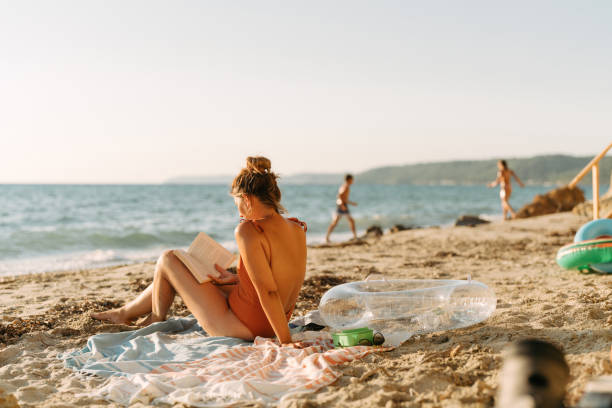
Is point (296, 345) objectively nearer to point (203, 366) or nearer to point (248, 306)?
point (248, 306)

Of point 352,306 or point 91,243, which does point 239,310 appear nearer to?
point 352,306

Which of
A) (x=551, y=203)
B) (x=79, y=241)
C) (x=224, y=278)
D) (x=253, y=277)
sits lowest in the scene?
(x=79, y=241)

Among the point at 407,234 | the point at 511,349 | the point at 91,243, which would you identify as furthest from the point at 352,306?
the point at 91,243

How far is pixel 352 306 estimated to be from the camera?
386cm

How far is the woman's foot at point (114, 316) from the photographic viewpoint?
4.16 metres

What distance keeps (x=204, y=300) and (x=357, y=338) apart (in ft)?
3.62

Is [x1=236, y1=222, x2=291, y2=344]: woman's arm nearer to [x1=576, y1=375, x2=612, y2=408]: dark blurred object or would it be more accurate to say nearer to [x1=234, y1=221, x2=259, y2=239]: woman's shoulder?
[x1=234, y1=221, x2=259, y2=239]: woman's shoulder

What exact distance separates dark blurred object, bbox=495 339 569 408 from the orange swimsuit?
2.05 m

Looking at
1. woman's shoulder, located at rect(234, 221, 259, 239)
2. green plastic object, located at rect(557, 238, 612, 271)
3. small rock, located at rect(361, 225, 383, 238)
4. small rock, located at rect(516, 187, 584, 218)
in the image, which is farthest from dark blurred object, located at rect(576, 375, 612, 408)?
small rock, located at rect(516, 187, 584, 218)

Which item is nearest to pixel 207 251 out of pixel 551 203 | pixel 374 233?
pixel 374 233

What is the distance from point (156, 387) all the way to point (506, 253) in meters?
6.37

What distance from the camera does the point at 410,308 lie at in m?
3.82

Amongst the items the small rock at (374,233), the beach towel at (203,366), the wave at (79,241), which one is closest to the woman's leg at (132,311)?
the beach towel at (203,366)

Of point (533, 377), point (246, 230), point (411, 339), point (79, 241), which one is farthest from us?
point (79, 241)
